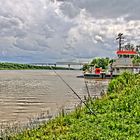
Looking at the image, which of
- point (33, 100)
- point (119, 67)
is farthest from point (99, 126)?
point (119, 67)

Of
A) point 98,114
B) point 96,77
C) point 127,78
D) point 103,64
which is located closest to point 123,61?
point 96,77

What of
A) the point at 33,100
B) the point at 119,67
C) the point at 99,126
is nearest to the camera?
the point at 99,126

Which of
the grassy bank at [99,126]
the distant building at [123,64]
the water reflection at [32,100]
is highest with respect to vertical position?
the distant building at [123,64]

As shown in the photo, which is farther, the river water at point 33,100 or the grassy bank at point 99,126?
the river water at point 33,100

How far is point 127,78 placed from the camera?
125 feet

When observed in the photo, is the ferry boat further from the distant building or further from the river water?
the river water

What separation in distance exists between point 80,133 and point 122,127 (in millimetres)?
1773

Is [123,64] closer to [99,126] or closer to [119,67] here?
[119,67]

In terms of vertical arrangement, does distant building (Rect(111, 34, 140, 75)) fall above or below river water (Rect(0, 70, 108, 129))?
above

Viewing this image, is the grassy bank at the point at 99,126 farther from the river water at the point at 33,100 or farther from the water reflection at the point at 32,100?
the water reflection at the point at 32,100

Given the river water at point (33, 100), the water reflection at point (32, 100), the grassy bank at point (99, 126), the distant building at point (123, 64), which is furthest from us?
the distant building at point (123, 64)

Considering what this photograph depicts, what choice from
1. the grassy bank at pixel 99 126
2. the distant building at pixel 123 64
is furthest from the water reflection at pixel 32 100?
the distant building at pixel 123 64

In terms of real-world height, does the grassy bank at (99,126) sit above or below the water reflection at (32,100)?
above

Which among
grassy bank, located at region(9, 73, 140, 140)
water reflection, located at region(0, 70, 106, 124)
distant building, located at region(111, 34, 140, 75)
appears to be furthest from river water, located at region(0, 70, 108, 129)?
distant building, located at region(111, 34, 140, 75)
